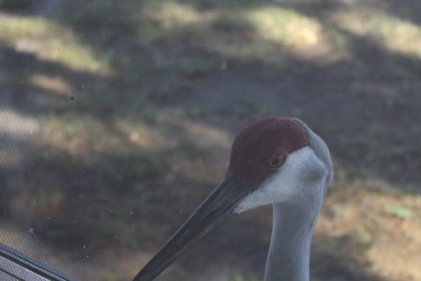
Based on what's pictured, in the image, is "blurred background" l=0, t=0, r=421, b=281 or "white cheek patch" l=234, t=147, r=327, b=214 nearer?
"white cheek patch" l=234, t=147, r=327, b=214

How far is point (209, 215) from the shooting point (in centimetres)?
100

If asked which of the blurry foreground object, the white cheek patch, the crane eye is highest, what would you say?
the crane eye

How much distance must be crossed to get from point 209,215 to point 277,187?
0.10m

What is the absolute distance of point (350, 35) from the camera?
5.47 feet

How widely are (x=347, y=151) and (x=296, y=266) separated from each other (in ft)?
1.90

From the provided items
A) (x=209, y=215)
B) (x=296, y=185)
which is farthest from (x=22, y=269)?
(x=296, y=185)

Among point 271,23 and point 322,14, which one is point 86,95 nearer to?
point 271,23

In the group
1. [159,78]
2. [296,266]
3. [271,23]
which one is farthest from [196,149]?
[296,266]

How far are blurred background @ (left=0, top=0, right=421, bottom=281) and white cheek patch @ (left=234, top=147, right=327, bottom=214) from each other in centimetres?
44

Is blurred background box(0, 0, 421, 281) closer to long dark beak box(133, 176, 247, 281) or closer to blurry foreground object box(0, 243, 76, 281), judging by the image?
blurry foreground object box(0, 243, 76, 281)

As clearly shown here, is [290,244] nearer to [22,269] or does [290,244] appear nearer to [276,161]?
[276,161]

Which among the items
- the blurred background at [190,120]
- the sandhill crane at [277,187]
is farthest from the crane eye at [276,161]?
the blurred background at [190,120]

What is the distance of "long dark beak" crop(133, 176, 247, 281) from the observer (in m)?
0.99

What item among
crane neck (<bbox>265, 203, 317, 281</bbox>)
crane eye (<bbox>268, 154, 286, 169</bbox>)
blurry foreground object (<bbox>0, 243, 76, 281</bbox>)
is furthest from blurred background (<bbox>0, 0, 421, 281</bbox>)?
crane eye (<bbox>268, 154, 286, 169</bbox>)
